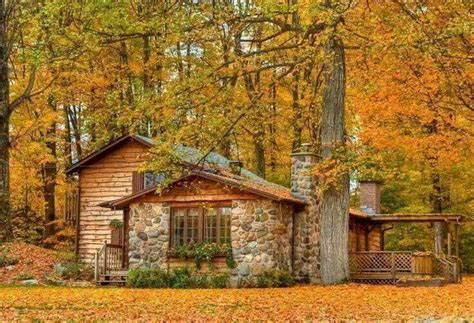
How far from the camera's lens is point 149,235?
23.2 m

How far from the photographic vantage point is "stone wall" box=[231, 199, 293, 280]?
21.9m

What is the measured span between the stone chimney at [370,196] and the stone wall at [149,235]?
11223 mm

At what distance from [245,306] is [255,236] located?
8265mm

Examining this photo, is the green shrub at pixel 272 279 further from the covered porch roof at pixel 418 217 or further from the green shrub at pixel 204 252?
the covered porch roof at pixel 418 217

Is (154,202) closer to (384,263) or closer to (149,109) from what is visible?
(149,109)

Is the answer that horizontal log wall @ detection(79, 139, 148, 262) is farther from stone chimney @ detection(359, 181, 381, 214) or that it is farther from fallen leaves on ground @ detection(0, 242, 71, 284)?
stone chimney @ detection(359, 181, 381, 214)

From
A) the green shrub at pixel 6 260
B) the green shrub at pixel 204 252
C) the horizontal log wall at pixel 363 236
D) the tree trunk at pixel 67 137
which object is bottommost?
the green shrub at pixel 6 260

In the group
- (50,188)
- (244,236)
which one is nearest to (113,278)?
(244,236)

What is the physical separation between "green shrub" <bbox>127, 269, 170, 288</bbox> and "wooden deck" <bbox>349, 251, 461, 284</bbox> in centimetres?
641

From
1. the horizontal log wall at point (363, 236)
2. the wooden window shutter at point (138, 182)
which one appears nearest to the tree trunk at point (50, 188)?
the wooden window shutter at point (138, 182)

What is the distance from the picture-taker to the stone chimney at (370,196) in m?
31.5

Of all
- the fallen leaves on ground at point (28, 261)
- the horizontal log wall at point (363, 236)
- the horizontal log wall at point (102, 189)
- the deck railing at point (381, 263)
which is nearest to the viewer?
the fallen leaves on ground at point (28, 261)

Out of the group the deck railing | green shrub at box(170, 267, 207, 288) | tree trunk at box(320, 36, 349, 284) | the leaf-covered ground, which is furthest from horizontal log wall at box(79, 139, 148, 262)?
the leaf-covered ground

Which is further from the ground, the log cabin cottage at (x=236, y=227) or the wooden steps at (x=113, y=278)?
the log cabin cottage at (x=236, y=227)
